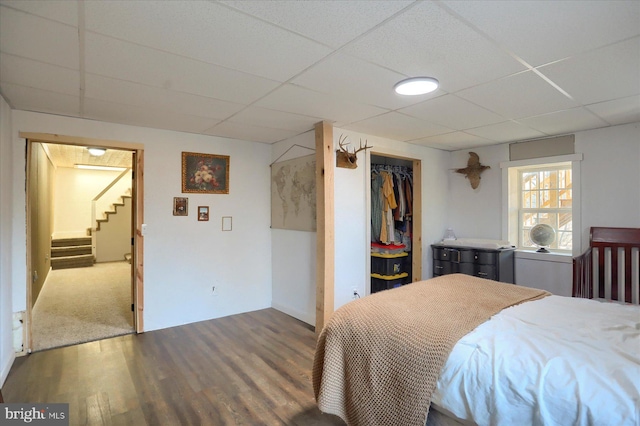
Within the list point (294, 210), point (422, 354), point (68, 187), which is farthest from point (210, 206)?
point (68, 187)

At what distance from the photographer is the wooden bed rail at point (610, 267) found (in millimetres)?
3287

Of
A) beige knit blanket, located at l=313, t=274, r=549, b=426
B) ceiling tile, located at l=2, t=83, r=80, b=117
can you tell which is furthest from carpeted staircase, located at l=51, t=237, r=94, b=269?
beige knit blanket, located at l=313, t=274, r=549, b=426

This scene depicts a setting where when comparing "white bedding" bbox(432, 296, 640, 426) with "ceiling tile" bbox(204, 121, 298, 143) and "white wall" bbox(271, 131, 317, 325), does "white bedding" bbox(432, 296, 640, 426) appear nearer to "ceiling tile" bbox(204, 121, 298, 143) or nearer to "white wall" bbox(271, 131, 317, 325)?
"white wall" bbox(271, 131, 317, 325)

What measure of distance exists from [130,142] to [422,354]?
3515mm

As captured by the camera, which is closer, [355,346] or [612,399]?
[612,399]

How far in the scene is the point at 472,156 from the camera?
473cm

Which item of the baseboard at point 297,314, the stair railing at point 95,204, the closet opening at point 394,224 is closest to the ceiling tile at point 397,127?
the closet opening at point 394,224

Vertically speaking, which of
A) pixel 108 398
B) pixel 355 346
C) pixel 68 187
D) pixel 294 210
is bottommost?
pixel 108 398

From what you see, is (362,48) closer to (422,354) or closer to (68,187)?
(422,354)

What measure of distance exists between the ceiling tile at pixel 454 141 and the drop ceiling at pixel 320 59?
746 mm

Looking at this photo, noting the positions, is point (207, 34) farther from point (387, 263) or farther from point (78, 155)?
point (78, 155)

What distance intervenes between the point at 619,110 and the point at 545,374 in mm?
3003

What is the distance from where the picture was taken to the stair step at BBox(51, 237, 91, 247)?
7883mm

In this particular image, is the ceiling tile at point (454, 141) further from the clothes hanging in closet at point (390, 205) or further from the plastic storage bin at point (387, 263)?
the plastic storage bin at point (387, 263)
